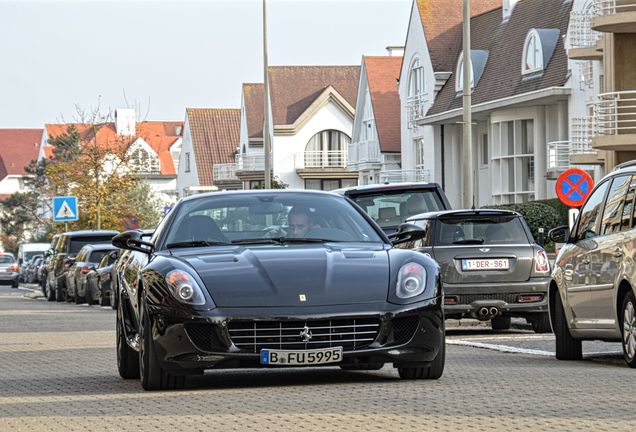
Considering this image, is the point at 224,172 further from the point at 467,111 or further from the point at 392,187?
the point at 392,187

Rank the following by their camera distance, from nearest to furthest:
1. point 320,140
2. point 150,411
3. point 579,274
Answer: point 150,411, point 579,274, point 320,140

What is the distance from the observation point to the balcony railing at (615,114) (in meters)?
43.6

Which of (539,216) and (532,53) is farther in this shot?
(532,53)

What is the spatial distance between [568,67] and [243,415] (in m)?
43.6

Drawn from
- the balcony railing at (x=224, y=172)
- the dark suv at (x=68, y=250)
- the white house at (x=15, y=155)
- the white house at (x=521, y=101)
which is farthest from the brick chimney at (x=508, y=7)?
the white house at (x=15, y=155)

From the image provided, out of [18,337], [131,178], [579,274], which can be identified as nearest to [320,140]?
[131,178]

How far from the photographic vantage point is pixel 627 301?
13.8 meters

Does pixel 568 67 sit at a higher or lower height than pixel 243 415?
higher

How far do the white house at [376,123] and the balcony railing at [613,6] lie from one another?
30399 millimetres

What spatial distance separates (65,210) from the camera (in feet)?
191

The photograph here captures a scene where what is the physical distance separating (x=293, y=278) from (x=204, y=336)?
0.71 metres

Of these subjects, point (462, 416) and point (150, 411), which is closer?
point (462, 416)

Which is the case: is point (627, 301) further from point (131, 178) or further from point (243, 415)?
point (131, 178)

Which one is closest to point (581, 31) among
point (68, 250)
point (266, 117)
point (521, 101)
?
point (521, 101)
